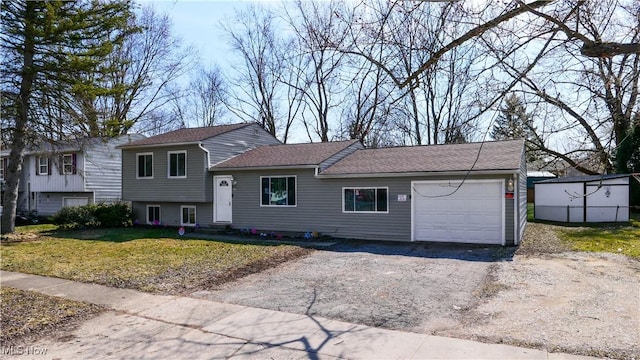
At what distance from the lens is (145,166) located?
1883 cm

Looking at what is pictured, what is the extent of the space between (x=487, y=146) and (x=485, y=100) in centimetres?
1203

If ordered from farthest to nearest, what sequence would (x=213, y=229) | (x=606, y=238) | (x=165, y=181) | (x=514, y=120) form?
1. (x=165, y=181)
2. (x=213, y=229)
3. (x=606, y=238)
4. (x=514, y=120)

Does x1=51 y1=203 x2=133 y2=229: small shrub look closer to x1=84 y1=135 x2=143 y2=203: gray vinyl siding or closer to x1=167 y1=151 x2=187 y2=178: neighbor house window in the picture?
x1=167 y1=151 x2=187 y2=178: neighbor house window

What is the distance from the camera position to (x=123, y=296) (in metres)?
7.27

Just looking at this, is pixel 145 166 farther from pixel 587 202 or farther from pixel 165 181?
pixel 587 202

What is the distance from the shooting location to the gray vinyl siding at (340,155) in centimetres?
1547

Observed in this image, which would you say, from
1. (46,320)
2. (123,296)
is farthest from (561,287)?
(46,320)

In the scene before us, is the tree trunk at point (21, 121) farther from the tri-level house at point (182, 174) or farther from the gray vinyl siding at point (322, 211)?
the gray vinyl siding at point (322, 211)

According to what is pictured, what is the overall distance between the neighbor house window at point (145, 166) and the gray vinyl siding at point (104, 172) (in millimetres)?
5198

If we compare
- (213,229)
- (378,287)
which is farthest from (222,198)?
(378,287)

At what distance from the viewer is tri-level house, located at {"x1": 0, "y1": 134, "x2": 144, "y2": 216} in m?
23.3

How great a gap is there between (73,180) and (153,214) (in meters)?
7.45

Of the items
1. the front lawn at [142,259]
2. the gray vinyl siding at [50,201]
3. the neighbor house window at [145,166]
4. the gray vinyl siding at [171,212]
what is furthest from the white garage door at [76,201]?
the front lawn at [142,259]

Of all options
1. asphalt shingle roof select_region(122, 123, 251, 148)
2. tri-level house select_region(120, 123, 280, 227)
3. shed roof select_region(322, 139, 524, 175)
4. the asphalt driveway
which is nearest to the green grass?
the asphalt driveway
